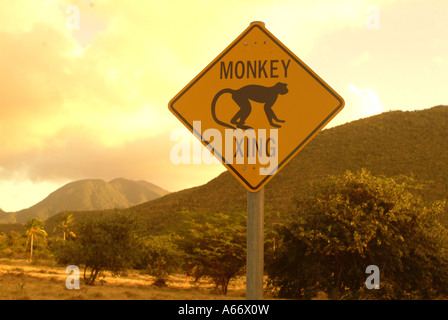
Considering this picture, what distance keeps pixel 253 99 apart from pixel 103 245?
2283 centimetres

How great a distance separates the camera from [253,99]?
9.78 feet

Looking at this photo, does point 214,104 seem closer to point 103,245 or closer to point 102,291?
point 102,291

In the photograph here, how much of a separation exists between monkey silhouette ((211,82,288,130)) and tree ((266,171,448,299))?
11335 mm

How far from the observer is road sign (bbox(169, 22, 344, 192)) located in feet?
9.61

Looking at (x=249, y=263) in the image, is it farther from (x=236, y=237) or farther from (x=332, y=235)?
(x=236, y=237)

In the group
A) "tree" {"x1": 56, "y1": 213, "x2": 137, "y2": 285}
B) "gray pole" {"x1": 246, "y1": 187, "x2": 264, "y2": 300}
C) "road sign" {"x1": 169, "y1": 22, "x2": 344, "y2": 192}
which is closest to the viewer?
"gray pole" {"x1": 246, "y1": 187, "x2": 264, "y2": 300}

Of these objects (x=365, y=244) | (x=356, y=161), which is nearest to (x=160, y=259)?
(x=365, y=244)

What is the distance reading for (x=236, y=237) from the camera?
20.4m

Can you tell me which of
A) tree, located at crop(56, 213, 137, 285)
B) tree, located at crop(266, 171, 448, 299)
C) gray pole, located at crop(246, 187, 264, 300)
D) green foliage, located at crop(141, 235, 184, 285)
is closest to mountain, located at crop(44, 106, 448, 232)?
green foliage, located at crop(141, 235, 184, 285)

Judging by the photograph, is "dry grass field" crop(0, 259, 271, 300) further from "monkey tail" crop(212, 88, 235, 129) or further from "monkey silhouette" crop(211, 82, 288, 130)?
"monkey silhouette" crop(211, 82, 288, 130)

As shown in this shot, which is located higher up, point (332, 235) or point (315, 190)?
point (315, 190)

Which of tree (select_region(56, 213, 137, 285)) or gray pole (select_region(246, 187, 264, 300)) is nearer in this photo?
gray pole (select_region(246, 187, 264, 300))

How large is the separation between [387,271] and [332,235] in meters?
2.37
